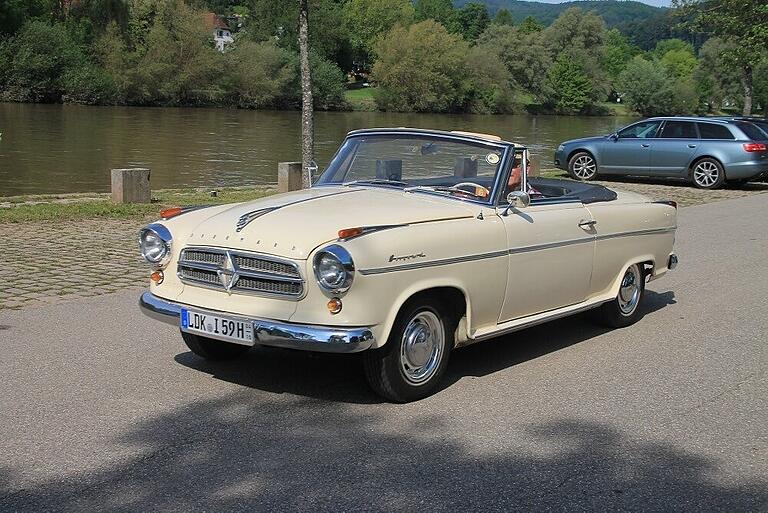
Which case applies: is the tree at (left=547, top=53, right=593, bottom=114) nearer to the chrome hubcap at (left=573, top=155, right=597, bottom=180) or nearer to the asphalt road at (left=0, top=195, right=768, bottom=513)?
the chrome hubcap at (left=573, top=155, right=597, bottom=180)

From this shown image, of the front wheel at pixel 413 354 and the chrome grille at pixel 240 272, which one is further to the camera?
the front wheel at pixel 413 354

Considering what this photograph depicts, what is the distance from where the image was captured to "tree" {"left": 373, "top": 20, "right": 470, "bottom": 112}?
82062mm

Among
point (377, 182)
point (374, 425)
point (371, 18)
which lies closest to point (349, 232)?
point (374, 425)

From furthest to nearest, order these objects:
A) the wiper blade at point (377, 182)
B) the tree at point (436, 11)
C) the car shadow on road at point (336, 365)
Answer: the tree at point (436, 11) < the wiper blade at point (377, 182) < the car shadow on road at point (336, 365)

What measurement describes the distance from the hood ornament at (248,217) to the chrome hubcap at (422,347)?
1125 mm

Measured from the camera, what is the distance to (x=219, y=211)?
604cm

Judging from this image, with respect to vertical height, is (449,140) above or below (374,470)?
above

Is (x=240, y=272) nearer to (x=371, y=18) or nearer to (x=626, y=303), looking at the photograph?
(x=626, y=303)

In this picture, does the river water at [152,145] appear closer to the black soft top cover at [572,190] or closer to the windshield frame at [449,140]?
the black soft top cover at [572,190]

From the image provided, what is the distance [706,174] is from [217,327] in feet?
61.1

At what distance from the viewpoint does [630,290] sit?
775cm

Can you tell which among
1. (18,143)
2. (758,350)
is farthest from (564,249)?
(18,143)

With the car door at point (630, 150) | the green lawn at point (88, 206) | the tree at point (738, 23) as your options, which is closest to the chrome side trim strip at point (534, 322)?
the green lawn at point (88, 206)

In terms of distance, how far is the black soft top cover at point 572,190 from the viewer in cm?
724
